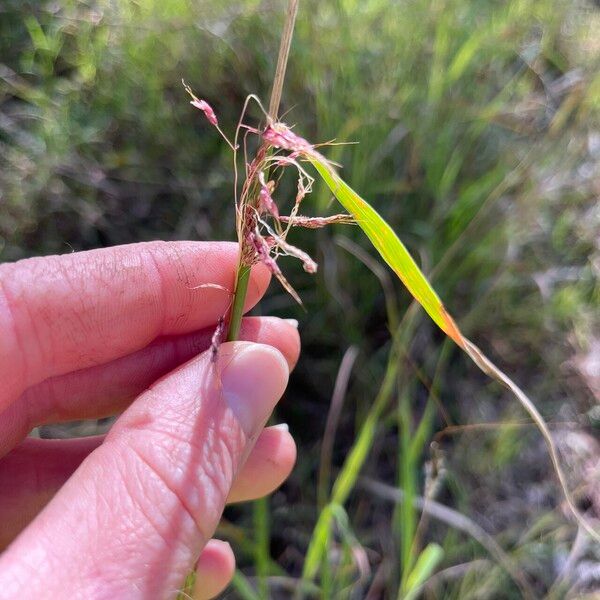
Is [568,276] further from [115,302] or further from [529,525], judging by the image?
[115,302]

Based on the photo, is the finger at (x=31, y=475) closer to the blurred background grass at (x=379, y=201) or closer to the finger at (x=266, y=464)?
the finger at (x=266, y=464)

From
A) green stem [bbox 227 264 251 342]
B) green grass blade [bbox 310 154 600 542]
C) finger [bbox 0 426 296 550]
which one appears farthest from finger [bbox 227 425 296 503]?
green grass blade [bbox 310 154 600 542]

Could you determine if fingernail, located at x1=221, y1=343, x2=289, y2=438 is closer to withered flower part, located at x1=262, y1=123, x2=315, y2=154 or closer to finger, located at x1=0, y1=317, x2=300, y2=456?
finger, located at x1=0, y1=317, x2=300, y2=456

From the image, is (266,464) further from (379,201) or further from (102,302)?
(379,201)

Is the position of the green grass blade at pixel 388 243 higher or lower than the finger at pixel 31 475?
higher

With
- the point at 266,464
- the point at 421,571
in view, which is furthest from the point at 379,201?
the point at 421,571

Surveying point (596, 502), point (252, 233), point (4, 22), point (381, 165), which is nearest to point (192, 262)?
point (252, 233)

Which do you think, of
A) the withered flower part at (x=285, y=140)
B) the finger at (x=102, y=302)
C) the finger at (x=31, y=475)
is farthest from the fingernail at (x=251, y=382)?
the finger at (x=31, y=475)

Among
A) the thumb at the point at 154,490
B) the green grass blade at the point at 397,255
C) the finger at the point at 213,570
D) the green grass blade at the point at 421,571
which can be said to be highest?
the green grass blade at the point at 397,255
